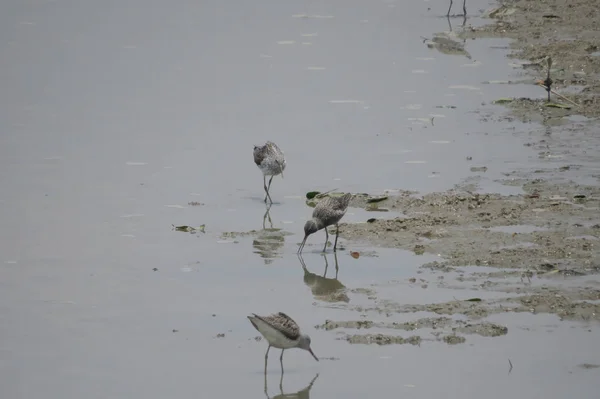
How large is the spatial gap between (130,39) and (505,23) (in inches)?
346

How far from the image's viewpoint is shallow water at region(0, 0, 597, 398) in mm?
9305

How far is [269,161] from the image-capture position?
48.0ft

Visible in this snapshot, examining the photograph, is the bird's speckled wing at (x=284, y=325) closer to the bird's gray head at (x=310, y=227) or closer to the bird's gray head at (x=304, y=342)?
the bird's gray head at (x=304, y=342)

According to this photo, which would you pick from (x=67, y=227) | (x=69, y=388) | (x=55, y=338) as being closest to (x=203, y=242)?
(x=67, y=227)

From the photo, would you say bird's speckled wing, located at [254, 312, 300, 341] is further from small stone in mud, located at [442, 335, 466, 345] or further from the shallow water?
small stone in mud, located at [442, 335, 466, 345]

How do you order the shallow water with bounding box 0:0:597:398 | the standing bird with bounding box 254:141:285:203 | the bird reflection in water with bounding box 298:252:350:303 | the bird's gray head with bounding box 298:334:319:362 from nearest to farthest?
the bird's gray head with bounding box 298:334:319:362
the shallow water with bounding box 0:0:597:398
the bird reflection in water with bounding box 298:252:350:303
the standing bird with bounding box 254:141:285:203

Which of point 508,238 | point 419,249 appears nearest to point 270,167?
point 419,249

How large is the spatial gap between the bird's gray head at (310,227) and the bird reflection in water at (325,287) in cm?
66

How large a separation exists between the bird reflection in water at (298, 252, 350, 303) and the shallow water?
9 cm

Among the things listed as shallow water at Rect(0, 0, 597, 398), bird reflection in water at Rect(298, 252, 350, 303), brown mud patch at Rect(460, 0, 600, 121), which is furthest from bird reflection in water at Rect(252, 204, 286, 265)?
brown mud patch at Rect(460, 0, 600, 121)

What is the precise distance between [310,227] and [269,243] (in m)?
0.61

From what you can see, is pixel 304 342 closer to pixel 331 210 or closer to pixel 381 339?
pixel 381 339

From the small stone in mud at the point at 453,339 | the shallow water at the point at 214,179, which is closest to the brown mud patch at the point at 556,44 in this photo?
the shallow water at the point at 214,179

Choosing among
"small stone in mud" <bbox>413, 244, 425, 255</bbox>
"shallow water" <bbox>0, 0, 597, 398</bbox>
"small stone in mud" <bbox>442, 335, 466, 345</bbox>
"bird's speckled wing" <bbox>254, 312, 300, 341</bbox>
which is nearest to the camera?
"bird's speckled wing" <bbox>254, 312, 300, 341</bbox>
